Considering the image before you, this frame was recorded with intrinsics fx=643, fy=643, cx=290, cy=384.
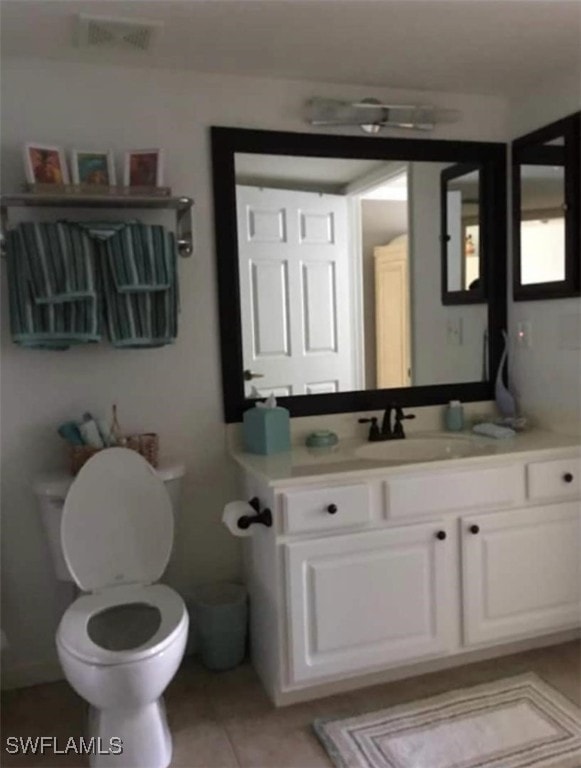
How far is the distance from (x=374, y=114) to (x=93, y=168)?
1.07 m

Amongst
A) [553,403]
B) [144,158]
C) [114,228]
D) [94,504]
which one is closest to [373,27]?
[144,158]

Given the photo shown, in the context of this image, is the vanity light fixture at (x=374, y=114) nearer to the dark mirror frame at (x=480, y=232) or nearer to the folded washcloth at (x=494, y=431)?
the dark mirror frame at (x=480, y=232)

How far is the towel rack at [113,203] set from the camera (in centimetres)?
203

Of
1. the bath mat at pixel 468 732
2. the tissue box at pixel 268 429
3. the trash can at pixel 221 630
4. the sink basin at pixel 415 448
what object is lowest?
the bath mat at pixel 468 732

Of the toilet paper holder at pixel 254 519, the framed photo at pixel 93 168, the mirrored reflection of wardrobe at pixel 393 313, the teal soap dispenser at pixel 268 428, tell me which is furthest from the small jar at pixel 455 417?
the framed photo at pixel 93 168

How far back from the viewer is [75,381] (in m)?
2.24

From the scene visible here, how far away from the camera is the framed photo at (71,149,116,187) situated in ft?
6.84

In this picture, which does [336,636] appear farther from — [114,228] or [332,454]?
[114,228]

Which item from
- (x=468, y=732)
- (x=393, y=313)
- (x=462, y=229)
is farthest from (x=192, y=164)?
(x=468, y=732)

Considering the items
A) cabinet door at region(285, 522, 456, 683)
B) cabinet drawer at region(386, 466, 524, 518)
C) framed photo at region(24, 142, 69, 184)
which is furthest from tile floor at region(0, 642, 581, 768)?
framed photo at region(24, 142, 69, 184)

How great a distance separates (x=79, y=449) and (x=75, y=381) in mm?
261

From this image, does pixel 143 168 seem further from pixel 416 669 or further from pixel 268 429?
pixel 416 669

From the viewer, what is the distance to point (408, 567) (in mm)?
2133

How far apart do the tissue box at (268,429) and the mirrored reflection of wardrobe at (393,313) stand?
1.67ft
